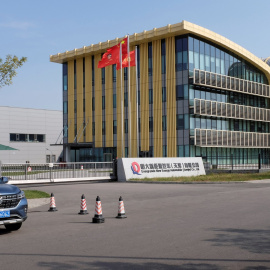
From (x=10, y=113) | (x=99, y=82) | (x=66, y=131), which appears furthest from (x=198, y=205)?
(x=10, y=113)

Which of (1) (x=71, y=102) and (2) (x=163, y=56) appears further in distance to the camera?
(1) (x=71, y=102)

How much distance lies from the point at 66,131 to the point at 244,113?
25.4 meters

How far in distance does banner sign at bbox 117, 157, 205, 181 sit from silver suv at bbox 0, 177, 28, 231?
2321cm

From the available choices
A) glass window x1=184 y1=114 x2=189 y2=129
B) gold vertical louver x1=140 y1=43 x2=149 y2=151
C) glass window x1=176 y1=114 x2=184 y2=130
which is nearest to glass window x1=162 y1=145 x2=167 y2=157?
gold vertical louver x1=140 y1=43 x2=149 y2=151

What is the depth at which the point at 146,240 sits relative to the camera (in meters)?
9.30

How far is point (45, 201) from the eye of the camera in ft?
63.3

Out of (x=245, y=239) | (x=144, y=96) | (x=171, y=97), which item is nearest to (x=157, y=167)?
(x=171, y=97)

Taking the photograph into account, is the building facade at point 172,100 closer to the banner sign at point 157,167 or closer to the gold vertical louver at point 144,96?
the gold vertical louver at point 144,96

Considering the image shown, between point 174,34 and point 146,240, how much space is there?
1845 inches

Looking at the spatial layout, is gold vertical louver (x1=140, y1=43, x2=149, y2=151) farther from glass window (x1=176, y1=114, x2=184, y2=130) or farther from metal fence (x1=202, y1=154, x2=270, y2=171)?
metal fence (x1=202, y1=154, x2=270, y2=171)

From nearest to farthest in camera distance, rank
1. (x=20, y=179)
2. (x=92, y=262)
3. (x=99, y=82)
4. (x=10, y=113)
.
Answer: (x=92, y=262) → (x=20, y=179) → (x=99, y=82) → (x=10, y=113)

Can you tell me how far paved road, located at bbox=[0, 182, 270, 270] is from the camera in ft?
24.1

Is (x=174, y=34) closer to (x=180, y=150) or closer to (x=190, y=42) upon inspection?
(x=190, y=42)

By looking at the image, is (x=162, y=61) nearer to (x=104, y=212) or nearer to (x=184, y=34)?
(x=184, y=34)
